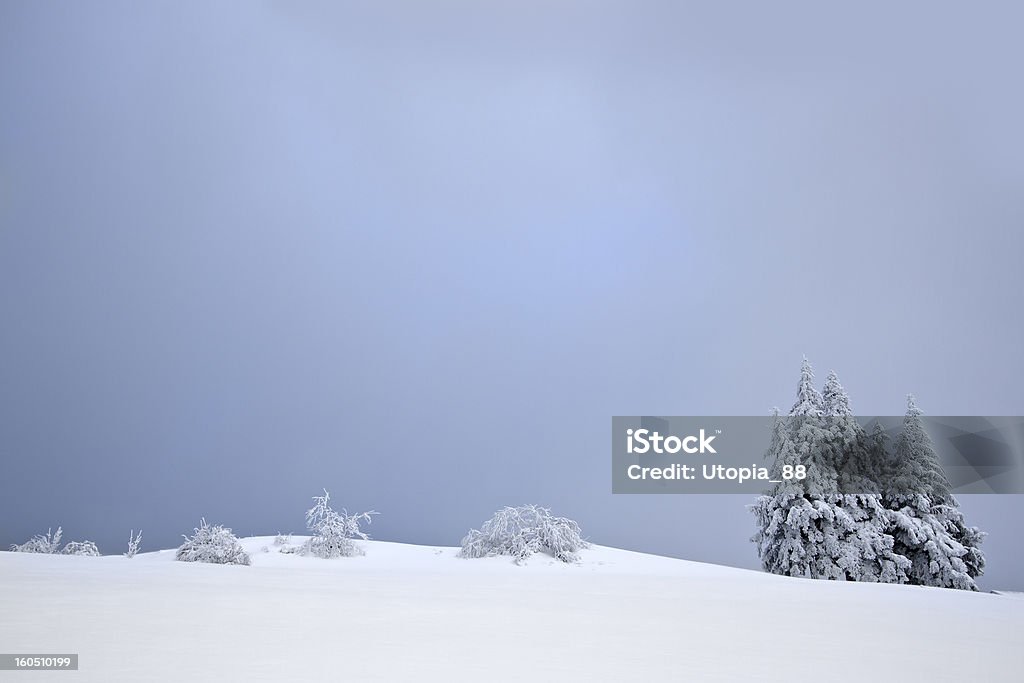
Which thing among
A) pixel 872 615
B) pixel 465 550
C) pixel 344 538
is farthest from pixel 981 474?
pixel 344 538

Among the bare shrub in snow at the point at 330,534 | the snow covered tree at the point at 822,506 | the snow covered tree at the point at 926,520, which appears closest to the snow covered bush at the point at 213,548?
the bare shrub in snow at the point at 330,534

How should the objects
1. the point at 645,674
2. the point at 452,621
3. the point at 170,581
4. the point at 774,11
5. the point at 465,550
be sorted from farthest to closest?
the point at 774,11
the point at 465,550
the point at 170,581
the point at 452,621
the point at 645,674

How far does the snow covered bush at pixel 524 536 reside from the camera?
13.5 metres

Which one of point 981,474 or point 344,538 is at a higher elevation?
point 981,474

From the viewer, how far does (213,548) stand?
12.6 metres

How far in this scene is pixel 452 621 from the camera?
174 inches

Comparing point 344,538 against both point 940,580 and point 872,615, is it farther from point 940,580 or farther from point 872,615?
point 940,580

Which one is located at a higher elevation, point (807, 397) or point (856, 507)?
point (807, 397)

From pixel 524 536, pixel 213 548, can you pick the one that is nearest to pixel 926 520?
pixel 524 536

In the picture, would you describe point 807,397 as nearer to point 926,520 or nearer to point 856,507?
point 856,507

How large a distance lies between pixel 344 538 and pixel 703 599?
9654mm

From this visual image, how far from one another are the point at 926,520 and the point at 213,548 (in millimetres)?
14355

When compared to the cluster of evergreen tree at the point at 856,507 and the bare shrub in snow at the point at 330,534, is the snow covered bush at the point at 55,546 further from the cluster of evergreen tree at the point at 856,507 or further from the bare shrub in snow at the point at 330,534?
the cluster of evergreen tree at the point at 856,507

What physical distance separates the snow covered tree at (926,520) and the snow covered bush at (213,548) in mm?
13140
